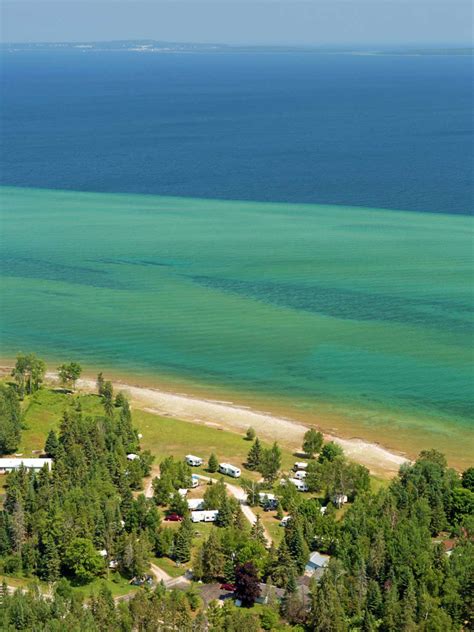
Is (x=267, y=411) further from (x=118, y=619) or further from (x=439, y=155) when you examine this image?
(x=439, y=155)

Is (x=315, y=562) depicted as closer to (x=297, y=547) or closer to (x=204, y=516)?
(x=297, y=547)

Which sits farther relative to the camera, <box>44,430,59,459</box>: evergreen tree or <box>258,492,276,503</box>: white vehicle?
<box>44,430,59,459</box>: evergreen tree

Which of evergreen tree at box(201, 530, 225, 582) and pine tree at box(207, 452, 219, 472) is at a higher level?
pine tree at box(207, 452, 219, 472)

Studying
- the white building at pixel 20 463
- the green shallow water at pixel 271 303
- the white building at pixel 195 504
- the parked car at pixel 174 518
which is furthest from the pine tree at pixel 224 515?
the green shallow water at pixel 271 303

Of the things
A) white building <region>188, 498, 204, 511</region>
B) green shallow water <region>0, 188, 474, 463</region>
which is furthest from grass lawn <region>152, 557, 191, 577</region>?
green shallow water <region>0, 188, 474, 463</region>

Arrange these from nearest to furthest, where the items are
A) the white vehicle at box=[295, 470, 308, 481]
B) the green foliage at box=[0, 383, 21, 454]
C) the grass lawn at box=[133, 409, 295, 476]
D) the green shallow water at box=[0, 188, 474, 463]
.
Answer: the white vehicle at box=[295, 470, 308, 481], the green foliage at box=[0, 383, 21, 454], the grass lawn at box=[133, 409, 295, 476], the green shallow water at box=[0, 188, 474, 463]

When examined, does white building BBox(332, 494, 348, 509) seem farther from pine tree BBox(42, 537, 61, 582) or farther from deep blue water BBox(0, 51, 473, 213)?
deep blue water BBox(0, 51, 473, 213)

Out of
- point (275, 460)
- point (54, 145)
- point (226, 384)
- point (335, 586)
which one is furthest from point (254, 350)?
point (54, 145)
